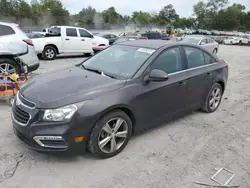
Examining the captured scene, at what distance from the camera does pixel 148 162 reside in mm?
3262

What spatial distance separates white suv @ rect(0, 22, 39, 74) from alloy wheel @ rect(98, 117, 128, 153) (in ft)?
13.2

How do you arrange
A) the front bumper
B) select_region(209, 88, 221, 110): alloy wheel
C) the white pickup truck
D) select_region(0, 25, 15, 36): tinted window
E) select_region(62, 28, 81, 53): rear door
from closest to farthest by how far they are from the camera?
1. the front bumper
2. select_region(209, 88, 221, 110): alloy wheel
3. select_region(0, 25, 15, 36): tinted window
4. the white pickup truck
5. select_region(62, 28, 81, 53): rear door

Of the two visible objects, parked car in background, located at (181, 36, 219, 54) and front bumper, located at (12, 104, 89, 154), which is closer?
front bumper, located at (12, 104, 89, 154)

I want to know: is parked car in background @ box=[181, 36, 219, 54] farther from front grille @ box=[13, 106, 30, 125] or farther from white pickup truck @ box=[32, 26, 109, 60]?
front grille @ box=[13, 106, 30, 125]

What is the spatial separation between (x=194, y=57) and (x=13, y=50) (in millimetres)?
4522

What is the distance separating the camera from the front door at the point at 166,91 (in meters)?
3.60

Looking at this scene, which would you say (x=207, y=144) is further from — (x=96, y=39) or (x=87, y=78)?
(x=96, y=39)

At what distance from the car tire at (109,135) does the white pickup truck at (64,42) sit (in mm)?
9681

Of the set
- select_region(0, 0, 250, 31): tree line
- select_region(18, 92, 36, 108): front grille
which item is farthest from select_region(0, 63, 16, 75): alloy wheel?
select_region(0, 0, 250, 31): tree line

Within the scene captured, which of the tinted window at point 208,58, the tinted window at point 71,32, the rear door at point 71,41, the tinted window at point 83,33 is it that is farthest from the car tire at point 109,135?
the tinted window at point 83,33

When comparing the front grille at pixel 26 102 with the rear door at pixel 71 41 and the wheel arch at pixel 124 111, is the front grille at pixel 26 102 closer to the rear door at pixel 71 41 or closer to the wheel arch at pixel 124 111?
the wheel arch at pixel 124 111

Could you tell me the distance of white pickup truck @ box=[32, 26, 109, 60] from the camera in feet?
38.9

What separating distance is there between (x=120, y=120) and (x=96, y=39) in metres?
11.1

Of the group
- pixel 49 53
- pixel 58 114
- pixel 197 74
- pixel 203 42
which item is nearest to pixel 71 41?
pixel 49 53
